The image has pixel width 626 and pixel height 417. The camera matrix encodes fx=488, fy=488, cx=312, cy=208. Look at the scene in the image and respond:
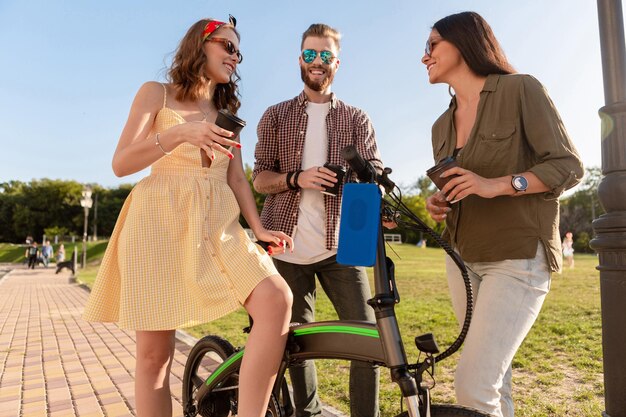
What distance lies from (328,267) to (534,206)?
3.91 feet

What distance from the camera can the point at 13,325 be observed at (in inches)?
338

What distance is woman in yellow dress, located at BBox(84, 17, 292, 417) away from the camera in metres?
1.90

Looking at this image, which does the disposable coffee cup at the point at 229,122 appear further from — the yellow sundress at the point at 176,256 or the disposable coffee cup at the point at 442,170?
the disposable coffee cup at the point at 442,170

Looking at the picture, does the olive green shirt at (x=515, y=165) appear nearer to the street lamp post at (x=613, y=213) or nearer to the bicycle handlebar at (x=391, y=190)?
the bicycle handlebar at (x=391, y=190)

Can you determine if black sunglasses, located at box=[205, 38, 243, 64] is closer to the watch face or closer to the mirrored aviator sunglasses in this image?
the mirrored aviator sunglasses

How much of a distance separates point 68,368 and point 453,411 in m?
5.17

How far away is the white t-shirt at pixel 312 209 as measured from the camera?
268 centimetres

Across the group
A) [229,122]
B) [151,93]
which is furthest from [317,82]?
[229,122]

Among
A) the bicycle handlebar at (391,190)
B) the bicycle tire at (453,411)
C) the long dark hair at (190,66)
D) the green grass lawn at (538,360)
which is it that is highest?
the long dark hair at (190,66)

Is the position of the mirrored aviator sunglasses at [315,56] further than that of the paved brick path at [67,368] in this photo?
No

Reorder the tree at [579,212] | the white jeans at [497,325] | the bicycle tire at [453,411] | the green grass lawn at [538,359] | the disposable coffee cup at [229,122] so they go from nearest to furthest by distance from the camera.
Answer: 1. the bicycle tire at [453,411]
2. the white jeans at [497,325]
3. the disposable coffee cup at [229,122]
4. the green grass lawn at [538,359]
5. the tree at [579,212]

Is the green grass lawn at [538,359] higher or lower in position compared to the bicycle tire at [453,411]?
lower

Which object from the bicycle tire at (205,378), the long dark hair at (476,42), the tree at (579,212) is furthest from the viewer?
the tree at (579,212)

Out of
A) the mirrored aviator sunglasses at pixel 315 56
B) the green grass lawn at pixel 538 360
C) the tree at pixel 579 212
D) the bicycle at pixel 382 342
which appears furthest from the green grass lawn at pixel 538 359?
the tree at pixel 579 212
